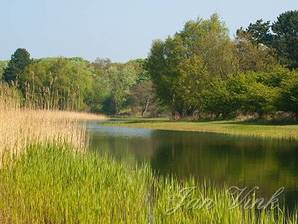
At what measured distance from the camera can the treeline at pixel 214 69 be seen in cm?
5500

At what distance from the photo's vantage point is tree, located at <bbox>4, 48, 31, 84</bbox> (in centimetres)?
10281

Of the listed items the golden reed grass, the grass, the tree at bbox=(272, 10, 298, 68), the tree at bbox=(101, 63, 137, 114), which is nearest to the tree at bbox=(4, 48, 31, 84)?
the tree at bbox=(101, 63, 137, 114)

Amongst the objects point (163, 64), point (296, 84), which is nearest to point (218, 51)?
point (163, 64)

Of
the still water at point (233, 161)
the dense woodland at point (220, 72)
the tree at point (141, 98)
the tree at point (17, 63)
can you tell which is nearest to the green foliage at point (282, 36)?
the dense woodland at point (220, 72)

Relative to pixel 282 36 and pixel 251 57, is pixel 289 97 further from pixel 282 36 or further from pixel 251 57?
pixel 282 36

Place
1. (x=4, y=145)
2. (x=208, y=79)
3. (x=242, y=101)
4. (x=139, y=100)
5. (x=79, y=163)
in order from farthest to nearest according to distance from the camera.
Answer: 1. (x=139, y=100)
2. (x=208, y=79)
3. (x=242, y=101)
4. (x=4, y=145)
5. (x=79, y=163)

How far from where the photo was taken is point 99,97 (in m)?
95.6

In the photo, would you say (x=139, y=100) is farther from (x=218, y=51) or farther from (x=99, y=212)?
(x=99, y=212)

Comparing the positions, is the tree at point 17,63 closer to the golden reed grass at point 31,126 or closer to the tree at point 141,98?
the tree at point 141,98

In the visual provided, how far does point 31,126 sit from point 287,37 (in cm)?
6921

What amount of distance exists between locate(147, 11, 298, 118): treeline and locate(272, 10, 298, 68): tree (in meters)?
0.14

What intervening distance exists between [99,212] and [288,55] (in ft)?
217

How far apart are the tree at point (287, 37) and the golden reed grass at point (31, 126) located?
1996 inches

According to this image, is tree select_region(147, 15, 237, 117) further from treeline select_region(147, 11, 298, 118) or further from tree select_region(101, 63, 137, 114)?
tree select_region(101, 63, 137, 114)
